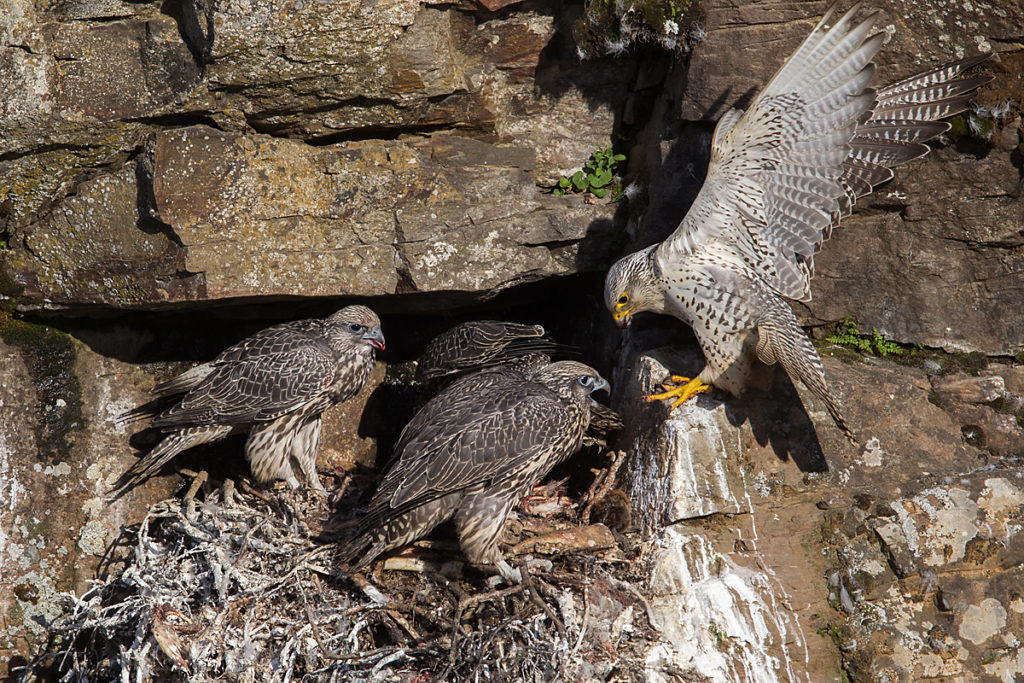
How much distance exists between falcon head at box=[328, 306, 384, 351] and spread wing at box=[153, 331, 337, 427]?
200 millimetres

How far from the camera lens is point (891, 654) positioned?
485cm

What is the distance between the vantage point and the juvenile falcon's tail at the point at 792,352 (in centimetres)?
487

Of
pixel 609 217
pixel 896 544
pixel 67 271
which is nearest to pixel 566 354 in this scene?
pixel 609 217

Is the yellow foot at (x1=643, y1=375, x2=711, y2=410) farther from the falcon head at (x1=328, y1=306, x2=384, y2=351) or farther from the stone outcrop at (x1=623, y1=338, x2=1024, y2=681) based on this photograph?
the falcon head at (x1=328, y1=306, x2=384, y2=351)

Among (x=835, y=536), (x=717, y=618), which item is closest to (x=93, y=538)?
(x=717, y=618)

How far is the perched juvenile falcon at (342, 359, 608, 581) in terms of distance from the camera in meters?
5.11

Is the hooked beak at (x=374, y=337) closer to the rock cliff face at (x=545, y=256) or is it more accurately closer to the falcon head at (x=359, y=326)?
the falcon head at (x=359, y=326)

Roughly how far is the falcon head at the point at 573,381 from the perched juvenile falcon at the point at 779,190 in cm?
39

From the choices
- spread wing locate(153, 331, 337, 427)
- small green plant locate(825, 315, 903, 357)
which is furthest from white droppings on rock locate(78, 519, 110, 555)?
small green plant locate(825, 315, 903, 357)

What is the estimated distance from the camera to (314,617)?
5184mm

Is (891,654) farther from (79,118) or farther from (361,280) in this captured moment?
(79,118)

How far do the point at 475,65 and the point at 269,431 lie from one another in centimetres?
278

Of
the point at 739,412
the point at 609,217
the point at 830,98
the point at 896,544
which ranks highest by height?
the point at 830,98

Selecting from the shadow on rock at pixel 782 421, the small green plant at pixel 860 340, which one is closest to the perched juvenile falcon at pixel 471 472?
the shadow on rock at pixel 782 421
